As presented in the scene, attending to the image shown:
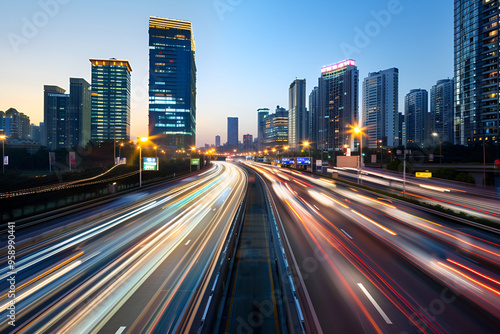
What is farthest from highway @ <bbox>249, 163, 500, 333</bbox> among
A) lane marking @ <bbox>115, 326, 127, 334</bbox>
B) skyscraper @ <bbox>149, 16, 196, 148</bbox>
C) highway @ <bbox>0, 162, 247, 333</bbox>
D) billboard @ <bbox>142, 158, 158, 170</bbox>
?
skyscraper @ <bbox>149, 16, 196, 148</bbox>

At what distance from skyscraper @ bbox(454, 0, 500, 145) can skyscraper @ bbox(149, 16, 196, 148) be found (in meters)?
163

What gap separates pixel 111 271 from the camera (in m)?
11.9

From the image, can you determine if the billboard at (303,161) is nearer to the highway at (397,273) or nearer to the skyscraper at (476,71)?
the highway at (397,273)

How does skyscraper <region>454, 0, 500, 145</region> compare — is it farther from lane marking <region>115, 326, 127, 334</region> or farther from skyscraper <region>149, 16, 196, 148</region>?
skyscraper <region>149, 16, 196, 148</region>

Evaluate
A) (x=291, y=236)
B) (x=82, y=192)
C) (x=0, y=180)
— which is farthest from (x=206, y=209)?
(x=0, y=180)

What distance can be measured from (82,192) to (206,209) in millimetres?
14979

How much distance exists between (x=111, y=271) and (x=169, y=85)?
602 feet

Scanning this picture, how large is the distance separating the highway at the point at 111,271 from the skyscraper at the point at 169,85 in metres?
161

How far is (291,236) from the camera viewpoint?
669 inches

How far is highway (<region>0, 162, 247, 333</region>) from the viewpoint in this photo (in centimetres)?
861

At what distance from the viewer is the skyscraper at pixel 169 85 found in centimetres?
17288

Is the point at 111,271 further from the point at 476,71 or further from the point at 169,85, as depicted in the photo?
the point at 169,85

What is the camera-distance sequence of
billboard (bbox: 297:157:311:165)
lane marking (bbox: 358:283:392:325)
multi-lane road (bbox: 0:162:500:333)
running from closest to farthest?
lane marking (bbox: 358:283:392:325), multi-lane road (bbox: 0:162:500:333), billboard (bbox: 297:157:311:165)

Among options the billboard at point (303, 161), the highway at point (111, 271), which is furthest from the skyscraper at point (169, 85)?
the highway at point (111, 271)
